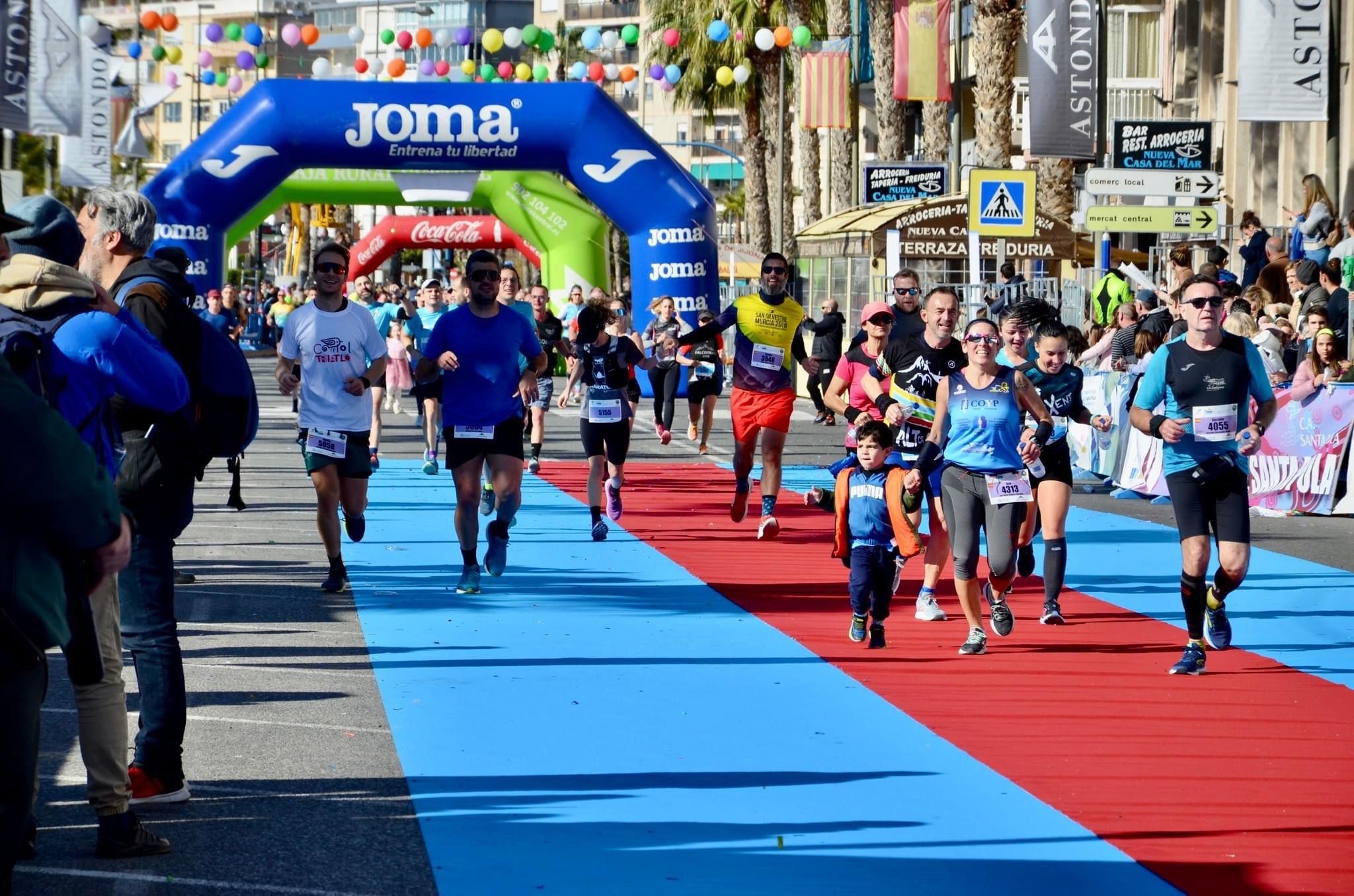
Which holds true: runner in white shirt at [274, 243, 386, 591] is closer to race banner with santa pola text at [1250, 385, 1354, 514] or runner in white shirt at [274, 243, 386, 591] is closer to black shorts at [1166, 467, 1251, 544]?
black shorts at [1166, 467, 1251, 544]

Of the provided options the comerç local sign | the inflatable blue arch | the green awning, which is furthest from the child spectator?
the green awning

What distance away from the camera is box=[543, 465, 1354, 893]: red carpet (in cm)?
600

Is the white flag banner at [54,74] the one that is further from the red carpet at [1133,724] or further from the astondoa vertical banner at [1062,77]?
the red carpet at [1133,724]

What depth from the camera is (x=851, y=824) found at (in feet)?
20.2

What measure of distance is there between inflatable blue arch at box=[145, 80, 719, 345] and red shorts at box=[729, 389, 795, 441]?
33.5ft

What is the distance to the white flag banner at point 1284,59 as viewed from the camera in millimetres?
20750

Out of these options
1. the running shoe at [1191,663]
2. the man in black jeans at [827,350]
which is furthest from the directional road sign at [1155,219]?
the running shoe at [1191,663]

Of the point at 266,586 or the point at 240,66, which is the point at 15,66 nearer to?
the point at 240,66

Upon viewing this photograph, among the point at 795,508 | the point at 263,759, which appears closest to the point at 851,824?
the point at 263,759

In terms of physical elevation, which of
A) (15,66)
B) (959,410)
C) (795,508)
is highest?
(15,66)

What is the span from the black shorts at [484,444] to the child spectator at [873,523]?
2.16m

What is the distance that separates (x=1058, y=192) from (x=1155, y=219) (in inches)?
373

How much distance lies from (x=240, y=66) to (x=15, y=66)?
9812 mm

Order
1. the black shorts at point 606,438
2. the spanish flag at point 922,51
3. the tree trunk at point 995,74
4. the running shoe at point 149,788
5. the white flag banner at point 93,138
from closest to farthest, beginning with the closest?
the running shoe at point 149,788 → the black shorts at point 606,438 → the white flag banner at point 93,138 → the tree trunk at point 995,74 → the spanish flag at point 922,51
